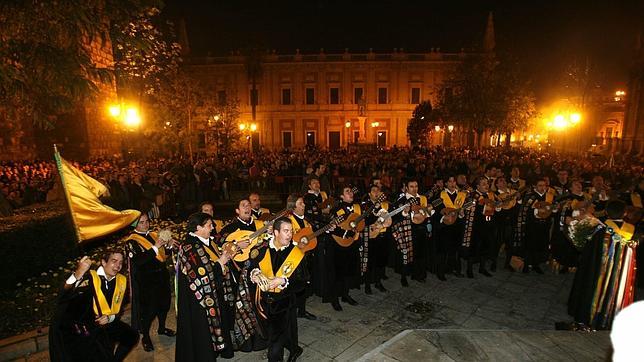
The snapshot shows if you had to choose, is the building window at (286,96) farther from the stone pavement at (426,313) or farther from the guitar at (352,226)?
the guitar at (352,226)

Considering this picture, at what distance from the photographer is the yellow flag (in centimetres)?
479

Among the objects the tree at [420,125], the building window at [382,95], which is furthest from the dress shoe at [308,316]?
the building window at [382,95]

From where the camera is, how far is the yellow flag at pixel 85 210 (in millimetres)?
4785

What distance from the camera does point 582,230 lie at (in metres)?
5.93

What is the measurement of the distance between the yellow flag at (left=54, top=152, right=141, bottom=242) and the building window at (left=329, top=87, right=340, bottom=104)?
50932mm

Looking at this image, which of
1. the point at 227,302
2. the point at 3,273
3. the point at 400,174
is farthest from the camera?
the point at 400,174

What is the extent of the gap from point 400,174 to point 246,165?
9.20 metres

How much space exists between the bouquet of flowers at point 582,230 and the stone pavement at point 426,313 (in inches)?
51.8

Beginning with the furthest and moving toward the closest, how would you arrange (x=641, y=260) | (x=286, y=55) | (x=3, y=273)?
(x=286, y=55) → (x=641, y=260) → (x=3, y=273)

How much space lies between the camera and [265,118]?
5475 cm

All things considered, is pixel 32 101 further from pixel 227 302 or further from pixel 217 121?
pixel 217 121

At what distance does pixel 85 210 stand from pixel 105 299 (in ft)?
4.72

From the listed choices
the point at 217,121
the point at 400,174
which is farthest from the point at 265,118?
the point at 400,174

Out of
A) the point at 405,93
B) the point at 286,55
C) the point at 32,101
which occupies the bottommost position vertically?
the point at 32,101
